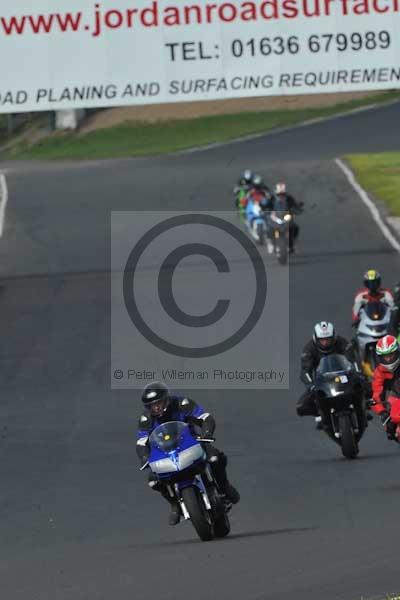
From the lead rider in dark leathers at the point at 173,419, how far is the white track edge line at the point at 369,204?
22.4 meters

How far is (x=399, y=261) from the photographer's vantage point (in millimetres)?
32156

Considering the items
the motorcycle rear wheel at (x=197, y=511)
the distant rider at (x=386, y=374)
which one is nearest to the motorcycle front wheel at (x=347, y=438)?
the distant rider at (x=386, y=374)

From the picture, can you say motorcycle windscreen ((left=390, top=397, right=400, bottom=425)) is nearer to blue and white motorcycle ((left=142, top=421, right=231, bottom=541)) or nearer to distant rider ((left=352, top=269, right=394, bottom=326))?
blue and white motorcycle ((left=142, top=421, right=231, bottom=541))

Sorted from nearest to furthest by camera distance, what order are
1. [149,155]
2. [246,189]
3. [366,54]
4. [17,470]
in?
[17,470], [366,54], [246,189], [149,155]

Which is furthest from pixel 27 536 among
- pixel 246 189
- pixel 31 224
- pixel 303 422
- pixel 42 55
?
pixel 31 224

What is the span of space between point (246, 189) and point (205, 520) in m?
26.1

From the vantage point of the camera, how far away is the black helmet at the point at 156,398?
11648mm

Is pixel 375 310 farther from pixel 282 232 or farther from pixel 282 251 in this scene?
pixel 282 251

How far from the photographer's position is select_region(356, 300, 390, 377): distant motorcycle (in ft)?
70.2

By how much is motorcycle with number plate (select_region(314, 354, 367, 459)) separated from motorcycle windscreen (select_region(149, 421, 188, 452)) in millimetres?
3949

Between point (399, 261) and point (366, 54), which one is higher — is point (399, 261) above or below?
below

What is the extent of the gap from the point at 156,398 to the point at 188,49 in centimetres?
1777

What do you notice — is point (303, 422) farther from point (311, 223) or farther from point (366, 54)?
point (311, 223)

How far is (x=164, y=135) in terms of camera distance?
6512cm
